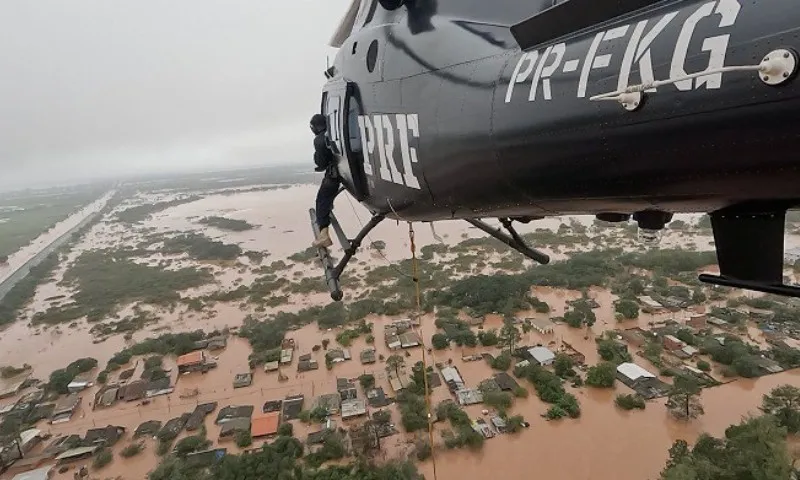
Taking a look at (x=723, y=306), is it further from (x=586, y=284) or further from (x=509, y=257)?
(x=509, y=257)

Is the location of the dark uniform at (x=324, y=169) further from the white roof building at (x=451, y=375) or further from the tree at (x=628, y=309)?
the tree at (x=628, y=309)

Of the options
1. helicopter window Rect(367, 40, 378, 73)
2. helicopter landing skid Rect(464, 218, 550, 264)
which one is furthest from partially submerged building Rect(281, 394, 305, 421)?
helicopter window Rect(367, 40, 378, 73)

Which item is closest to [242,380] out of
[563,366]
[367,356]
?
[367,356]

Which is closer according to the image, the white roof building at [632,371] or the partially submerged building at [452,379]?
the white roof building at [632,371]

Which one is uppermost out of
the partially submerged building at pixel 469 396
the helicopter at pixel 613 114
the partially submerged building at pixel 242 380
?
the helicopter at pixel 613 114

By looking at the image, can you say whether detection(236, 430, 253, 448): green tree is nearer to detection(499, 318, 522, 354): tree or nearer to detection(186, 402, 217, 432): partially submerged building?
detection(186, 402, 217, 432): partially submerged building

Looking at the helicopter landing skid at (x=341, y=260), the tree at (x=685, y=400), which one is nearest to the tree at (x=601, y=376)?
the tree at (x=685, y=400)

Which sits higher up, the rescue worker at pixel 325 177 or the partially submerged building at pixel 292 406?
the rescue worker at pixel 325 177
